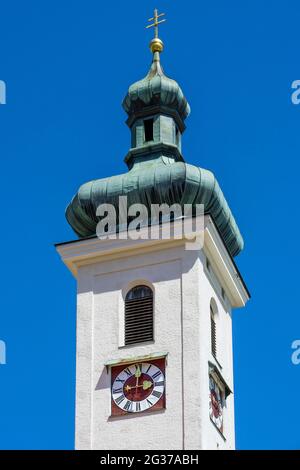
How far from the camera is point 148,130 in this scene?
147ft

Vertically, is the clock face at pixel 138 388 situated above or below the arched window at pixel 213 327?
below

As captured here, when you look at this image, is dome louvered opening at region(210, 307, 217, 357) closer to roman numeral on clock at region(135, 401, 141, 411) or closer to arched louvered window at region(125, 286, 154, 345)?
arched louvered window at region(125, 286, 154, 345)

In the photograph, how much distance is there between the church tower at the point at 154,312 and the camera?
39.7 m

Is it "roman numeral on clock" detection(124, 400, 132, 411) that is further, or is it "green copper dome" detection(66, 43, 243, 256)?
"green copper dome" detection(66, 43, 243, 256)

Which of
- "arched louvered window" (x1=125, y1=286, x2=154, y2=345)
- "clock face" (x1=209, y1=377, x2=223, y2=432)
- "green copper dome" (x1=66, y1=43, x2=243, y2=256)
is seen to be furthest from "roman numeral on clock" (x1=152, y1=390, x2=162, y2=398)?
"green copper dome" (x1=66, y1=43, x2=243, y2=256)

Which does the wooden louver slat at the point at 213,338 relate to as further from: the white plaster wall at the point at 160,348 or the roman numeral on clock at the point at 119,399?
the roman numeral on clock at the point at 119,399

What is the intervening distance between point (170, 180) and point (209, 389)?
456cm

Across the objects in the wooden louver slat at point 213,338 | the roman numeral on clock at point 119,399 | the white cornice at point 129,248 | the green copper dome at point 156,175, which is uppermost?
the green copper dome at point 156,175

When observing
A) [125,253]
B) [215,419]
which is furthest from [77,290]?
[215,419]
